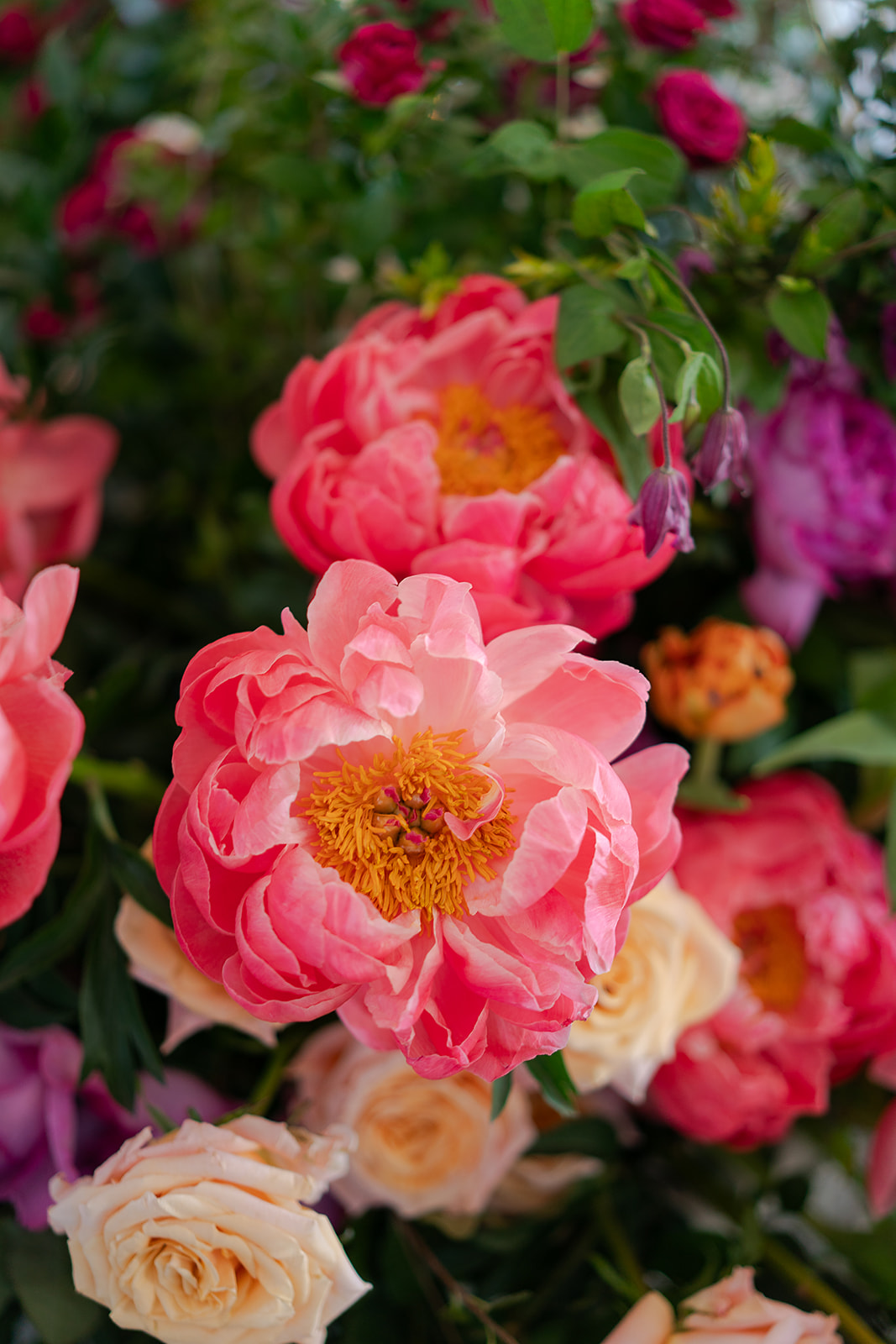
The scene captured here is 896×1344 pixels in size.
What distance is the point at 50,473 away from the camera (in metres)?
0.67

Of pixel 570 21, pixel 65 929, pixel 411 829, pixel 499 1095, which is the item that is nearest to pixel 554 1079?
pixel 499 1095

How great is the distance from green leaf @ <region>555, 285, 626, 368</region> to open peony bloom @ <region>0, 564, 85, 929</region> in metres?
0.24

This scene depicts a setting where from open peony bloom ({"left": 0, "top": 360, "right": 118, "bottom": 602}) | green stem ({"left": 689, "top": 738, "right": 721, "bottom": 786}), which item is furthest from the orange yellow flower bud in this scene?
open peony bloom ({"left": 0, "top": 360, "right": 118, "bottom": 602})

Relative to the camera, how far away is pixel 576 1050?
1.61ft

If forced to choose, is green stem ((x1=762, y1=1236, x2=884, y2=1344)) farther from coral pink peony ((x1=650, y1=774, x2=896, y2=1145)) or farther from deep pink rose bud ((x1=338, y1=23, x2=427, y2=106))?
deep pink rose bud ((x1=338, y1=23, x2=427, y2=106))

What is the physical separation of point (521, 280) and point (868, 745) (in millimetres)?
323

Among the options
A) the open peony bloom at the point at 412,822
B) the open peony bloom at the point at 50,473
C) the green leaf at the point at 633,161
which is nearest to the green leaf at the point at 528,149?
the green leaf at the point at 633,161

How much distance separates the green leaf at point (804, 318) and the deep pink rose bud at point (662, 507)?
12 cm

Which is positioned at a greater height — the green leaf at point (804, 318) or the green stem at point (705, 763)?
the green leaf at point (804, 318)

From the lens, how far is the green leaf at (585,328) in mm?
444

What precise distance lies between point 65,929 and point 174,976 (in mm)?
60

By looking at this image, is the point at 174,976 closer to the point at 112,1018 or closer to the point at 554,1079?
the point at 112,1018

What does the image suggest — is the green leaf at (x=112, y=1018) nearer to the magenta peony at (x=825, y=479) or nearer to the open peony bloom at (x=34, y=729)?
the open peony bloom at (x=34, y=729)

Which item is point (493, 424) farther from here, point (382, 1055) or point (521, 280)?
point (382, 1055)
